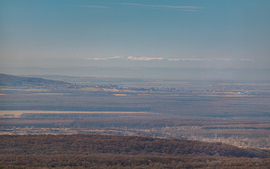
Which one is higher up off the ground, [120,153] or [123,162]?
[123,162]

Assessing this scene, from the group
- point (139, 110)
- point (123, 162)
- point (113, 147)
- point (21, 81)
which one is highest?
point (21, 81)

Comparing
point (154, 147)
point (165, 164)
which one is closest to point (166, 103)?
point (154, 147)

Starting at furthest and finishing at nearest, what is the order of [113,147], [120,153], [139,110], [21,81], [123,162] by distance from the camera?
[21,81] → [139,110] → [113,147] → [120,153] → [123,162]

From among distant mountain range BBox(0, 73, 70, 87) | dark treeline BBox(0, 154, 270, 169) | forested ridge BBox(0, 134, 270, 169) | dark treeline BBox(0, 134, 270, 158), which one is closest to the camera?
dark treeline BBox(0, 154, 270, 169)

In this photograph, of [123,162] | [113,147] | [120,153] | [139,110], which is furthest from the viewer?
[139,110]

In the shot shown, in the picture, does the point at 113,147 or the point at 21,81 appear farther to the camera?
the point at 21,81

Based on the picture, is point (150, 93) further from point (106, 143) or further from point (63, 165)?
point (63, 165)

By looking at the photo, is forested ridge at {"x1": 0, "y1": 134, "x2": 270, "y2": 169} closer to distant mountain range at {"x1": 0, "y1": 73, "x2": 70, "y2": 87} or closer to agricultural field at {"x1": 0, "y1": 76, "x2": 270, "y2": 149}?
agricultural field at {"x1": 0, "y1": 76, "x2": 270, "y2": 149}

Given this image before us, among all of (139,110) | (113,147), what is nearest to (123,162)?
(113,147)

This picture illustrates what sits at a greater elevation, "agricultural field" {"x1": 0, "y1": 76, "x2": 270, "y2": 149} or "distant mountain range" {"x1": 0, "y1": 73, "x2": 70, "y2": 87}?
"distant mountain range" {"x1": 0, "y1": 73, "x2": 70, "y2": 87}

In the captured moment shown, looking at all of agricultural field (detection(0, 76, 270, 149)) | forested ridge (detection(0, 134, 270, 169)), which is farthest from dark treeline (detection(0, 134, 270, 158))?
agricultural field (detection(0, 76, 270, 149))

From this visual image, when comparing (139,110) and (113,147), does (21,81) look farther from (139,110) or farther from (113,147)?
(113,147)
